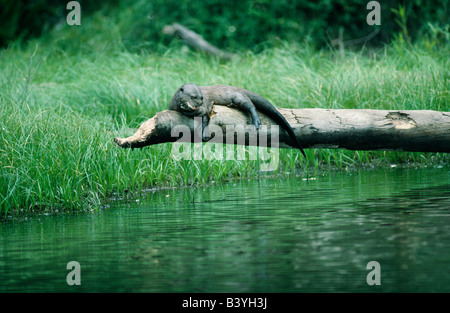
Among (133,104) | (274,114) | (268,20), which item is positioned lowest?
(274,114)

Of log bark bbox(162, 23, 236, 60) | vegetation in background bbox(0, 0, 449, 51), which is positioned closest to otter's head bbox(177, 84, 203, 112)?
vegetation in background bbox(0, 0, 449, 51)

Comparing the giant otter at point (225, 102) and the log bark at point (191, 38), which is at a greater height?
the log bark at point (191, 38)

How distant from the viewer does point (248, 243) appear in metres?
5.24

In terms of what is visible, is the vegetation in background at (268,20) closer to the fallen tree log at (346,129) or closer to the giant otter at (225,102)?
the fallen tree log at (346,129)

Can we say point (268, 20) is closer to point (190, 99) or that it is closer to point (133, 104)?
point (133, 104)

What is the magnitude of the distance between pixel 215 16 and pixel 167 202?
10.8 metres

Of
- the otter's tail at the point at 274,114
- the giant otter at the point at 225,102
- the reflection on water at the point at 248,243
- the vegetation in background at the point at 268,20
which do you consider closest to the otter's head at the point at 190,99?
the giant otter at the point at 225,102

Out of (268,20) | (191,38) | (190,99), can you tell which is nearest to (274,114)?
(190,99)

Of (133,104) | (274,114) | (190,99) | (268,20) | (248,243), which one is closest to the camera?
(248,243)

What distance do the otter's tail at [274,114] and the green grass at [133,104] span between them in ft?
6.93

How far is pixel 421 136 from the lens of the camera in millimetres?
6820

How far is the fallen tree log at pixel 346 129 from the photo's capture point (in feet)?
21.9

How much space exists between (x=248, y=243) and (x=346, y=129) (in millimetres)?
2037
